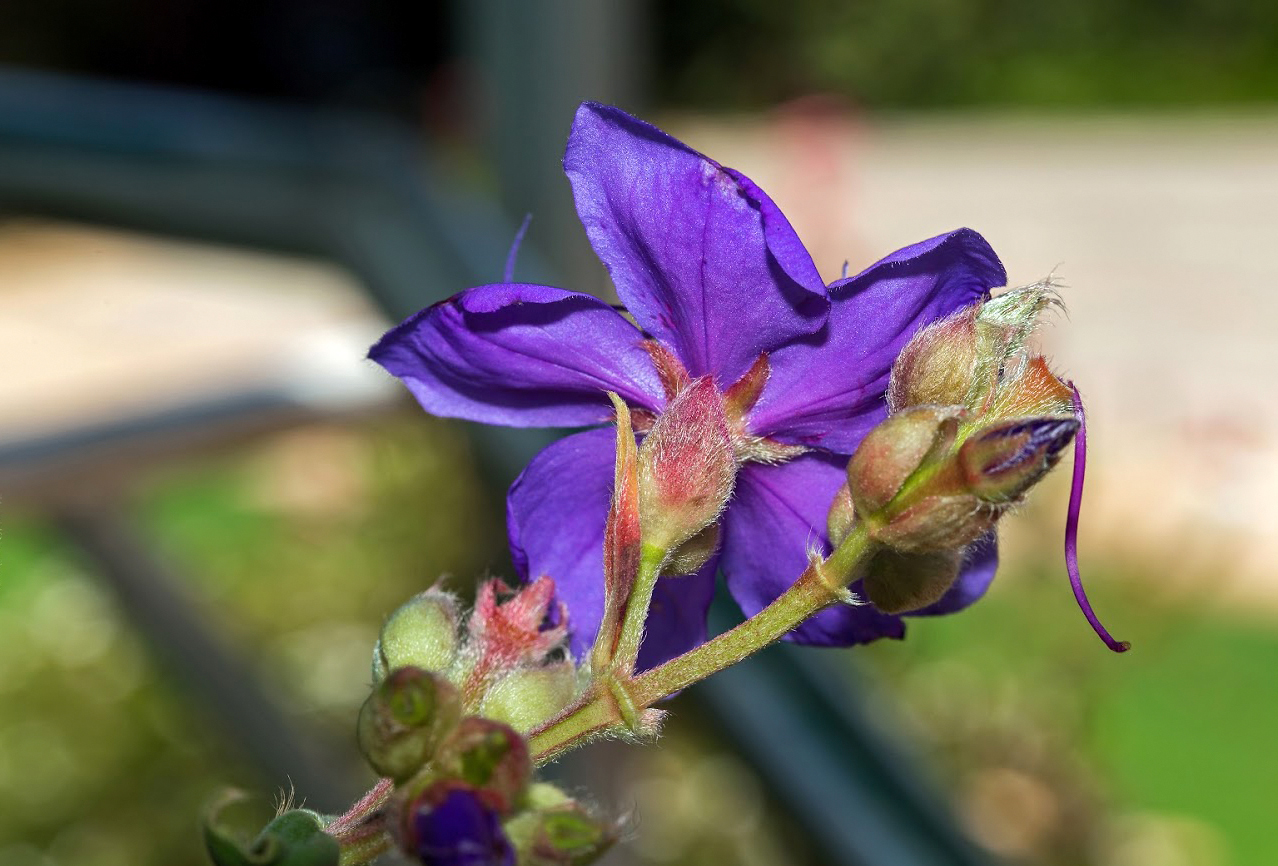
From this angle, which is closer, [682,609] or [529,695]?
[529,695]

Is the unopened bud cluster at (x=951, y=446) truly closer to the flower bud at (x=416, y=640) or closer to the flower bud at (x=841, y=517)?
the flower bud at (x=841, y=517)

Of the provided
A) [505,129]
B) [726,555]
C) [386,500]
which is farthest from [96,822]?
[726,555]

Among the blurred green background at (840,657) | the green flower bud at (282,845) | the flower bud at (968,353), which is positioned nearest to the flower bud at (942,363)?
the flower bud at (968,353)

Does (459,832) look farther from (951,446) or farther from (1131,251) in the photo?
(1131,251)

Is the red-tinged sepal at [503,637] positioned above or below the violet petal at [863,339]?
below

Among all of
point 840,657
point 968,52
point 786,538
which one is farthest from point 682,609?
point 968,52

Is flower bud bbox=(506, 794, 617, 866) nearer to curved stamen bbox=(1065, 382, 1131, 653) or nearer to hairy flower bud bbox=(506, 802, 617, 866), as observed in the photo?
hairy flower bud bbox=(506, 802, 617, 866)

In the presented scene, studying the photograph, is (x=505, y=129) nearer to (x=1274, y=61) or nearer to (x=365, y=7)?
(x=365, y=7)
